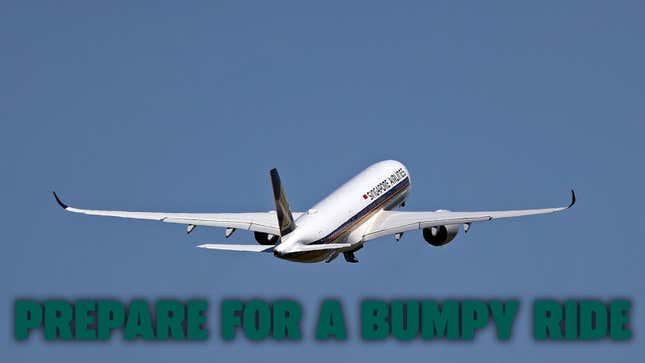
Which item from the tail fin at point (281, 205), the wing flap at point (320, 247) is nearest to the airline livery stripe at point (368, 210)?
the wing flap at point (320, 247)

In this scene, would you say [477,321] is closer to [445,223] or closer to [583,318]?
[583,318]

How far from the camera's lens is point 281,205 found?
309ft

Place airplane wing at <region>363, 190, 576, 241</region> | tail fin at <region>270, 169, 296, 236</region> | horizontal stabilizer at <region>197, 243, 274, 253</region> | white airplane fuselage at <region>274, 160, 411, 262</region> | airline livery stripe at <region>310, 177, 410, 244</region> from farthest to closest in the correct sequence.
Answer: airplane wing at <region>363, 190, 576, 241</region> → airline livery stripe at <region>310, 177, 410, 244</region> → white airplane fuselage at <region>274, 160, 411, 262</region> → tail fin at <region>270, 169, 296, 236</region> → horizontal stabilizer at <region>197, 243, 274, 253</region>

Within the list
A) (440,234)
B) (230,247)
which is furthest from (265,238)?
(230,247)

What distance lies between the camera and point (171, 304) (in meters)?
85.1

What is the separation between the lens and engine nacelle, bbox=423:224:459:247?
108 meters

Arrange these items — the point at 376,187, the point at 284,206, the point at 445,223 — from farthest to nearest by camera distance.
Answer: the point at 376,187 → the point at 445,223 → the point at 284,206

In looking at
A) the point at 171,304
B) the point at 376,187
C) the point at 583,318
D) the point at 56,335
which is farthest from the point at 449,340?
the point at 376,187

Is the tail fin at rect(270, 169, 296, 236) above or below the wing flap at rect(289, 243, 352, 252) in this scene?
above

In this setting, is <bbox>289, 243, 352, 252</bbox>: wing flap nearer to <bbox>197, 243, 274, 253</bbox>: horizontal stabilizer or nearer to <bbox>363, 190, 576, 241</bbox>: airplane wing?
<bbox>197, 243, 274, 253</bbox>: horizontal stabilizer

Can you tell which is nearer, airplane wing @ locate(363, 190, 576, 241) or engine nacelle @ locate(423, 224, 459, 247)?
airplane wing @ locate(363, 190, 576, 241)

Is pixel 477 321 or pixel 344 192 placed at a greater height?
Answer: pixel 344 192

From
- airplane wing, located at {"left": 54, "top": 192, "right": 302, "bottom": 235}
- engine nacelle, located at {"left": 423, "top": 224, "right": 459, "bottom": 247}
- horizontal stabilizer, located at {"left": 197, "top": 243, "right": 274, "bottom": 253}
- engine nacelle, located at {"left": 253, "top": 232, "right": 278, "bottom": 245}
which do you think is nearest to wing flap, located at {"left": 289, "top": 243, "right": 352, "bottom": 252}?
horizontal stabilizer, located at {"left": 197, "top": 243, "right": 274, "bottom": 253}

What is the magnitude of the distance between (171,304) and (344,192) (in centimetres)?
2603
